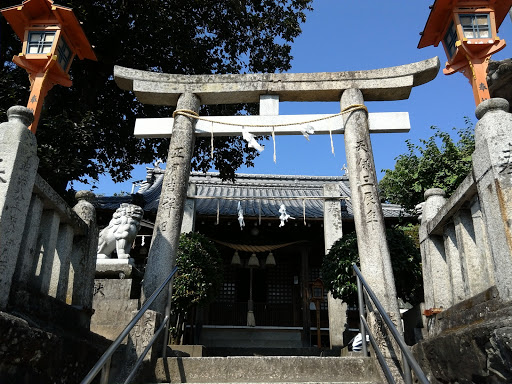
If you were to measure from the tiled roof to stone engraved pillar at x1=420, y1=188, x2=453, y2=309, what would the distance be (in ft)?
17.2

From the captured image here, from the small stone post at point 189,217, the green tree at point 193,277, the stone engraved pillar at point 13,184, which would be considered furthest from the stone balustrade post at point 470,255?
the small stone post at point 189,217

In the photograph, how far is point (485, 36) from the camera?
6.48m

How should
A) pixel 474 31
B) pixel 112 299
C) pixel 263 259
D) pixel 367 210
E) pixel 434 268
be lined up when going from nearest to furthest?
pixel 434 268, pixel 367 210, pixel 112 299, pixel 474 31, pixel 263 259

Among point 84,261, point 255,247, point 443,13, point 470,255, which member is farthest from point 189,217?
point 470,255

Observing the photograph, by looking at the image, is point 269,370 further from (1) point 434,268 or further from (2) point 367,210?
(2) point 367,210

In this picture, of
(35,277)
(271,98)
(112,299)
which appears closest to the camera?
(35,277)

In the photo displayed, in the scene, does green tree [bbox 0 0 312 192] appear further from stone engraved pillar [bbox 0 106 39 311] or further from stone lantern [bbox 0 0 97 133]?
stone engraved pillar [bbox 0 106 39 311]

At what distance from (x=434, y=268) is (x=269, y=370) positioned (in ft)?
6.61

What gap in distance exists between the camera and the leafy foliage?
24.2ft

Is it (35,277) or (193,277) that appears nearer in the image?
(35,277)

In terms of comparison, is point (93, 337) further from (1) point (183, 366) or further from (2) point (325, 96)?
(2) point (325, 96)

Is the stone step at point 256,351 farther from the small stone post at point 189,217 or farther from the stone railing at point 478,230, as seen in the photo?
the stone railing at point 478,230

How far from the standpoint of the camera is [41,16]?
702 cm

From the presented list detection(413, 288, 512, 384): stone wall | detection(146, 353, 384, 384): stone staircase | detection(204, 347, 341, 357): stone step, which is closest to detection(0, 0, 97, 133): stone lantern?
detection(146, 353, 384, 384): stone staircase
